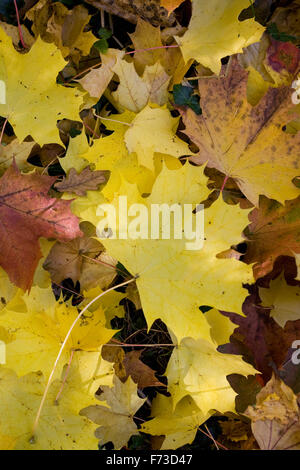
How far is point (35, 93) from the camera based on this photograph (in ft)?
3.99

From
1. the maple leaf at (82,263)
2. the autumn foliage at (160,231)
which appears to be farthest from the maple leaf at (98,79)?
the maple leaf at (82,263)

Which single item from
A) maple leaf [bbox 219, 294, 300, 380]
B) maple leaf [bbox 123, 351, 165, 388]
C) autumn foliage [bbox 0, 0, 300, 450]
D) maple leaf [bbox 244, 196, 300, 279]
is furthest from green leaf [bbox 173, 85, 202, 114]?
maple leaf [bbox 123, 351, 165, 388]

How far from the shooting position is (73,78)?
141cm

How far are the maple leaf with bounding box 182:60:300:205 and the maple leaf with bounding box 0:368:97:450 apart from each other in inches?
29.0

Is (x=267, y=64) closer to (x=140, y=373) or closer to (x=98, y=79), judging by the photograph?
(x=98, y=79)

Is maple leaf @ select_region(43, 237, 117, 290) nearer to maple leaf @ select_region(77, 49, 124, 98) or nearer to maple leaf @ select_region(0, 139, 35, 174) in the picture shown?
maple leaf @ select_region(0, 139, 35, 174)

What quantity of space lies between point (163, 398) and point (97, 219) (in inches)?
23.3

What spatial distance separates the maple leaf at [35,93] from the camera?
119 centimetres

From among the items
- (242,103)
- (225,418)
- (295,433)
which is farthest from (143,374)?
(242,103)

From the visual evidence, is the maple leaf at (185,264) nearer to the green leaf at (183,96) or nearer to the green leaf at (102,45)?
the green leaf at (183,96)

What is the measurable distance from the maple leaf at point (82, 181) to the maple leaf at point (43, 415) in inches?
21.1

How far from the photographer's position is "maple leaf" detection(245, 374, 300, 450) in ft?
3.94

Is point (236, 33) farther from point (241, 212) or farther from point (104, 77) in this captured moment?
point (241, 212)

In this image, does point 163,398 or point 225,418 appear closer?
point 163,398
